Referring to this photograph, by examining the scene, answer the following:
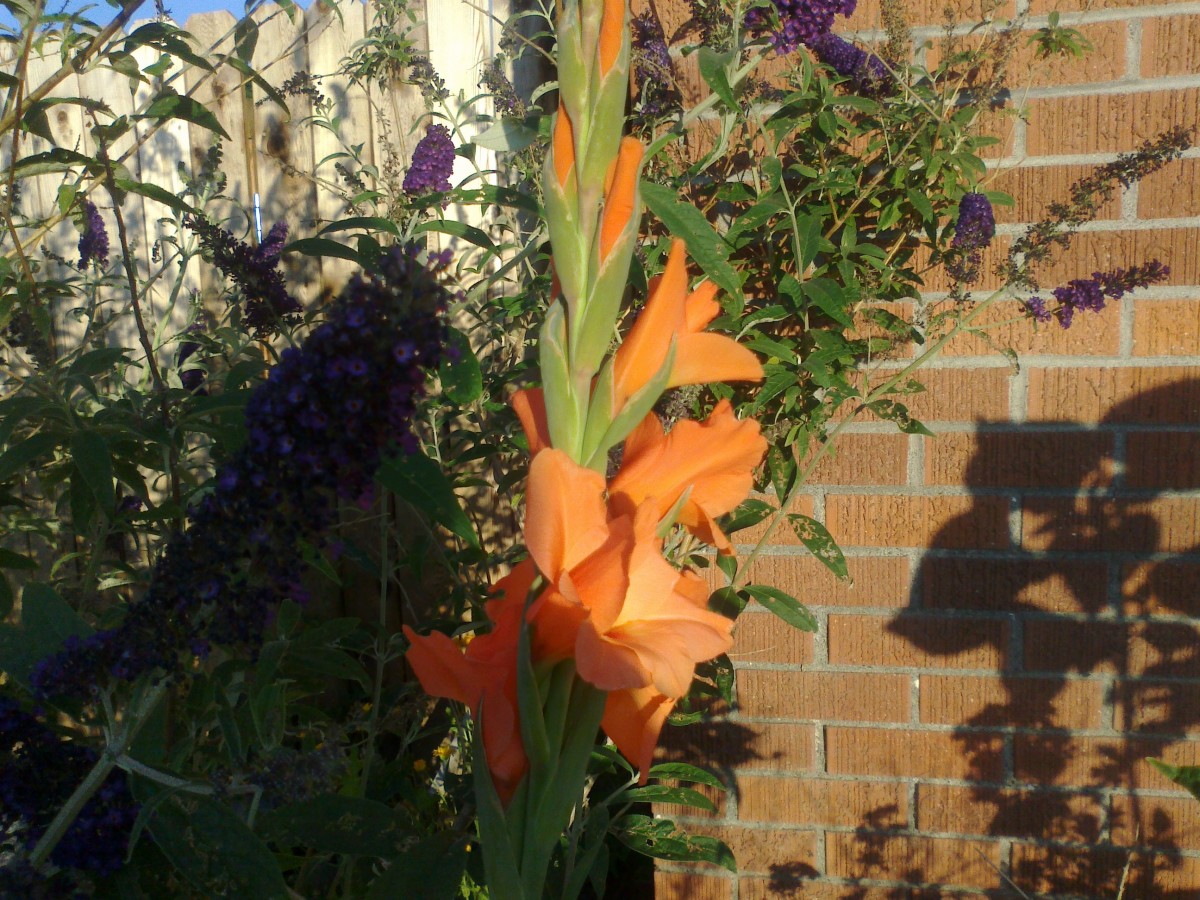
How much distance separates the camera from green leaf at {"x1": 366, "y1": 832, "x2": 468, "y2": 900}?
0.78 metres

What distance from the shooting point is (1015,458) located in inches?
75.4

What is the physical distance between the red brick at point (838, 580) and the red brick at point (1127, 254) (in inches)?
27.0

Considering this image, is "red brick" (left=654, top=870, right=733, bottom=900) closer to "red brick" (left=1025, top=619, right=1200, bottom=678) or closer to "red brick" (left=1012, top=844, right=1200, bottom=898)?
"red brick" (left=1012, top=844, right=1200, bottom=898)

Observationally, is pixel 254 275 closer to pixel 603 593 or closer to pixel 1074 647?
pixel 603 593

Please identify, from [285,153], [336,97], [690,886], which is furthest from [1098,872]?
[285,153]

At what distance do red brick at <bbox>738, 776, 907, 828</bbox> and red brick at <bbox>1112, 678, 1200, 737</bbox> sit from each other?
19.5 inches

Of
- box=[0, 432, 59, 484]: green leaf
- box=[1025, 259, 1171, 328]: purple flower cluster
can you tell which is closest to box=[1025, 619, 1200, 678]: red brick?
box=[1025, 259, 1171, 328]: purple flower cluster

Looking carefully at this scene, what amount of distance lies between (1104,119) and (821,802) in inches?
61.8

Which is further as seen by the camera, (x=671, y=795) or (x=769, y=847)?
(x=769, y=847)

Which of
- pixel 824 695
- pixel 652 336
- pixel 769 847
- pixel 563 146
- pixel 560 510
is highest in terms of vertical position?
pixel 563 146

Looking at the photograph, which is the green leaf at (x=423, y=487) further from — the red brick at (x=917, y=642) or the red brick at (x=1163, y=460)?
the red brick at (x=1163, y=460)

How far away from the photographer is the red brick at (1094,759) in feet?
6.36

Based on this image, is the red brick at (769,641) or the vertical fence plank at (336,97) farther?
the vertical fence plank at (336,97)

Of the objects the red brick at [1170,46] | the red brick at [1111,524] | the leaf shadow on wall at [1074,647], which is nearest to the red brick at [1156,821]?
the leaf shadow on wall at [1074,647]
